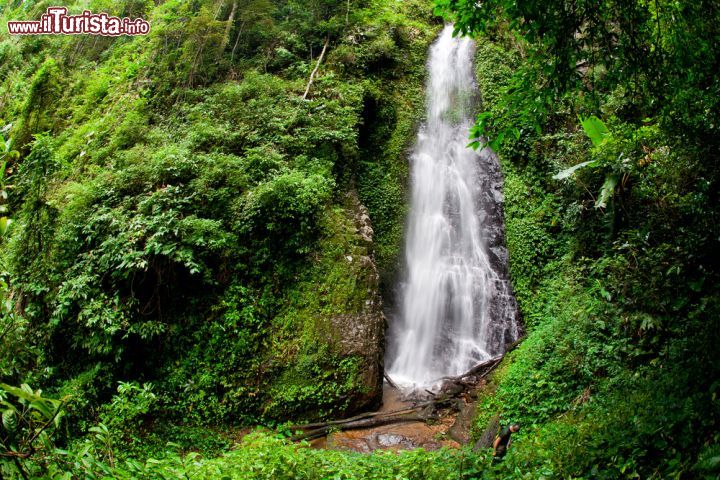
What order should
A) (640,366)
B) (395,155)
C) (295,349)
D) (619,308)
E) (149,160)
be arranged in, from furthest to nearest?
(395,155) < (149,160) < (295,349) < (619,308) < (640,366)

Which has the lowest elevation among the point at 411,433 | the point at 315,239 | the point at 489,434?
the point at 411,433

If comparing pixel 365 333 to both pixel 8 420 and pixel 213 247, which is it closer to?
pixel 213 247

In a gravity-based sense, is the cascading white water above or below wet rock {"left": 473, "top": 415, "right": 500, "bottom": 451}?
above

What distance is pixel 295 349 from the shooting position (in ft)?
25.3

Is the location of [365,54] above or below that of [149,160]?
above

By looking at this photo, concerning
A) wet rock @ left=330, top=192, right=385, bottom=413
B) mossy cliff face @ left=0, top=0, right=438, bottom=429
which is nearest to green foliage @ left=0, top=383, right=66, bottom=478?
mossy cliff face @ left=0, top=0, right=438, bottom=429

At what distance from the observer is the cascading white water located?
974 cm

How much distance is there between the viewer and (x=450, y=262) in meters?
11.1

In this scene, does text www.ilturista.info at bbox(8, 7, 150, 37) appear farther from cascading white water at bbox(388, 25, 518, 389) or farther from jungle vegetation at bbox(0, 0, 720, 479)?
cascading white water at bbox(388, 25, 518, 389)

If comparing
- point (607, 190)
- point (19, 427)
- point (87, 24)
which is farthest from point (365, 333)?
point (87, 24)

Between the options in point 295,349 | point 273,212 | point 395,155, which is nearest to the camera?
point 295,349

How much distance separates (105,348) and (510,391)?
269 inches

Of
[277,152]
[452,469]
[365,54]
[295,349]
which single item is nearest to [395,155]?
[365,54]

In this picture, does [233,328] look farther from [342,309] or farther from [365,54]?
[365,54]
